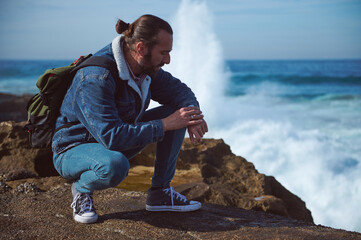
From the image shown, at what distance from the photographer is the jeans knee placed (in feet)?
7.91

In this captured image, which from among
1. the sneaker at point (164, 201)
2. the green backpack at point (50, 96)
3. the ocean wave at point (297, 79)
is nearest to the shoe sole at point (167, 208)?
the sneaker at point (164, 201)

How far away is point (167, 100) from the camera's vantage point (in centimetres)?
310

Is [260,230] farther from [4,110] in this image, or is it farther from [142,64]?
[4,110]

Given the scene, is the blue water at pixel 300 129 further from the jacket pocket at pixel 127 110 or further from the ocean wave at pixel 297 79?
the jacket pocket at pixel 127 110

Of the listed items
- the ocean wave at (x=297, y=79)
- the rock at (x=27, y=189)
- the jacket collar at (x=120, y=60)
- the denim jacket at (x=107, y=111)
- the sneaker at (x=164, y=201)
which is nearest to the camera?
the denim jacket at (x=107, y=111)

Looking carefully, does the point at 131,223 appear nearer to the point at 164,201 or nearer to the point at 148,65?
the point at 164,201

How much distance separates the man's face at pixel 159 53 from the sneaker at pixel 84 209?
0.94m

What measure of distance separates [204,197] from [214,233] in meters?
1.05

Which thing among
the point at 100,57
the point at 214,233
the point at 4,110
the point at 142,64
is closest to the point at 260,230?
the point at 214,233

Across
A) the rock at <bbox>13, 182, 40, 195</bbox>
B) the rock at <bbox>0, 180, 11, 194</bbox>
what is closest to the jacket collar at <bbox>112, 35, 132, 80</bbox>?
the rock at <bbox>13, 182, 40, 195</bbox>

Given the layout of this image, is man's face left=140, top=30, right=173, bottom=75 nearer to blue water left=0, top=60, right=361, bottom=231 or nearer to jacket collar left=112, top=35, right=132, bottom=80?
jacket collar left=112, top=35, right=132, bottom=80

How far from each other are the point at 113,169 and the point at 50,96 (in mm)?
671

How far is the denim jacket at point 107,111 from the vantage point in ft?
7.78

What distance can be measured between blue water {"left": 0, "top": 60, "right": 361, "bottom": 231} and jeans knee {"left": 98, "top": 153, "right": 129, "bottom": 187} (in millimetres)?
872
